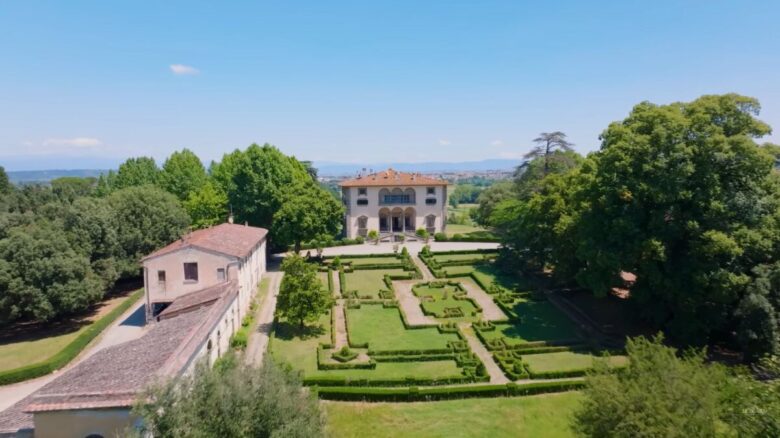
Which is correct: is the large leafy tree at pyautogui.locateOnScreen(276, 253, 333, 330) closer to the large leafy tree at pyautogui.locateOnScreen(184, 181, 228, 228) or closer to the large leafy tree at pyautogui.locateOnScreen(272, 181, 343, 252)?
the large leafy tree at pyautogui.locateOnScreen(272, 181, 343, 252)

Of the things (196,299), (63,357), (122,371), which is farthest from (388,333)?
(63,357)

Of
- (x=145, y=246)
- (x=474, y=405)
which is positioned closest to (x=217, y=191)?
(x=145, y=246)

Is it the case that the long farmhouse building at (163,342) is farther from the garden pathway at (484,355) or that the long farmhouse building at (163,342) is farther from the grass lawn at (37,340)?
the garden pathway at (484,355)

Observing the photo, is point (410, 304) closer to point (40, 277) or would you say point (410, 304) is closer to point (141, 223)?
point (141, 223)

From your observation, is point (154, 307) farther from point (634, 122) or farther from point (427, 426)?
point (634, 122)

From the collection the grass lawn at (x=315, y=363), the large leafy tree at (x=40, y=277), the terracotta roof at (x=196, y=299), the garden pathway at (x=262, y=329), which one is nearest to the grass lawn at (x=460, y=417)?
the grass lawn at (x=315, y=363)
